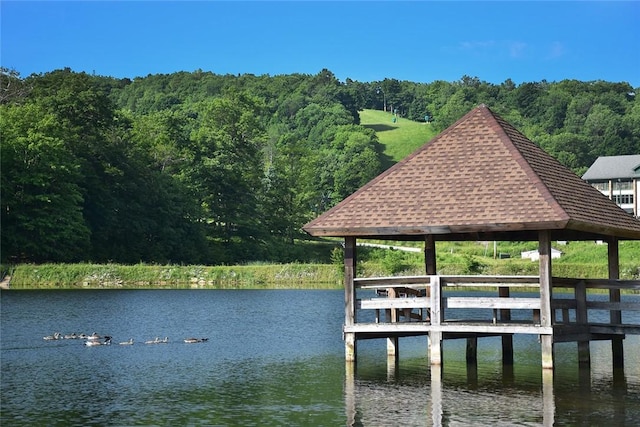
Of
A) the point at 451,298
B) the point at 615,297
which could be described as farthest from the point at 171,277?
the point at 451,298

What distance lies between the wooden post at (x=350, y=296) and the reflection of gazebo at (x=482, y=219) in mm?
28

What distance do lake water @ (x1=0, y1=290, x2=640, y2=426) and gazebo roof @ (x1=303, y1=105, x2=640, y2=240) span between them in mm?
3518

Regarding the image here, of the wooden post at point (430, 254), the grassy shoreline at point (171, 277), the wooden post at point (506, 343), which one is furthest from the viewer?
the grassy shoreline at point (171, 277)

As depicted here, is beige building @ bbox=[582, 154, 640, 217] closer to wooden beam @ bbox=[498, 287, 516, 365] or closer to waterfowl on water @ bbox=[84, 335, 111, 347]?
waterfowl on water @ bbox=[84, 335, 111, 347]

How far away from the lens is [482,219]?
22547 mm

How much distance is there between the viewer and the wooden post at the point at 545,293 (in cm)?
2252

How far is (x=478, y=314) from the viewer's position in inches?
1863

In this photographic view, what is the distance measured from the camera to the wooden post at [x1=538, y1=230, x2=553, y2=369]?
2252 cm

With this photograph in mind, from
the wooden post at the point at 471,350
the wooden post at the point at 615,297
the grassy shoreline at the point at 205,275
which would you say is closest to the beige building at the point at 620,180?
the grassy shoreline at the point at 205,275

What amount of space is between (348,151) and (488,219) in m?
135

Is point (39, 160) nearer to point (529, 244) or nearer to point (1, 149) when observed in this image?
point (1, 149)

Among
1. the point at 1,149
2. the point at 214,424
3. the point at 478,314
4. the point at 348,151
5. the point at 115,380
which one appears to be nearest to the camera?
the point at 214,424

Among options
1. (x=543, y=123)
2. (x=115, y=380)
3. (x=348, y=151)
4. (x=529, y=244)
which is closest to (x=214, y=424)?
(x=115, y=380)

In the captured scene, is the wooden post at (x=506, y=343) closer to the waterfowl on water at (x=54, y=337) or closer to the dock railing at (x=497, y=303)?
the dock railing at (x=497, y=303)
